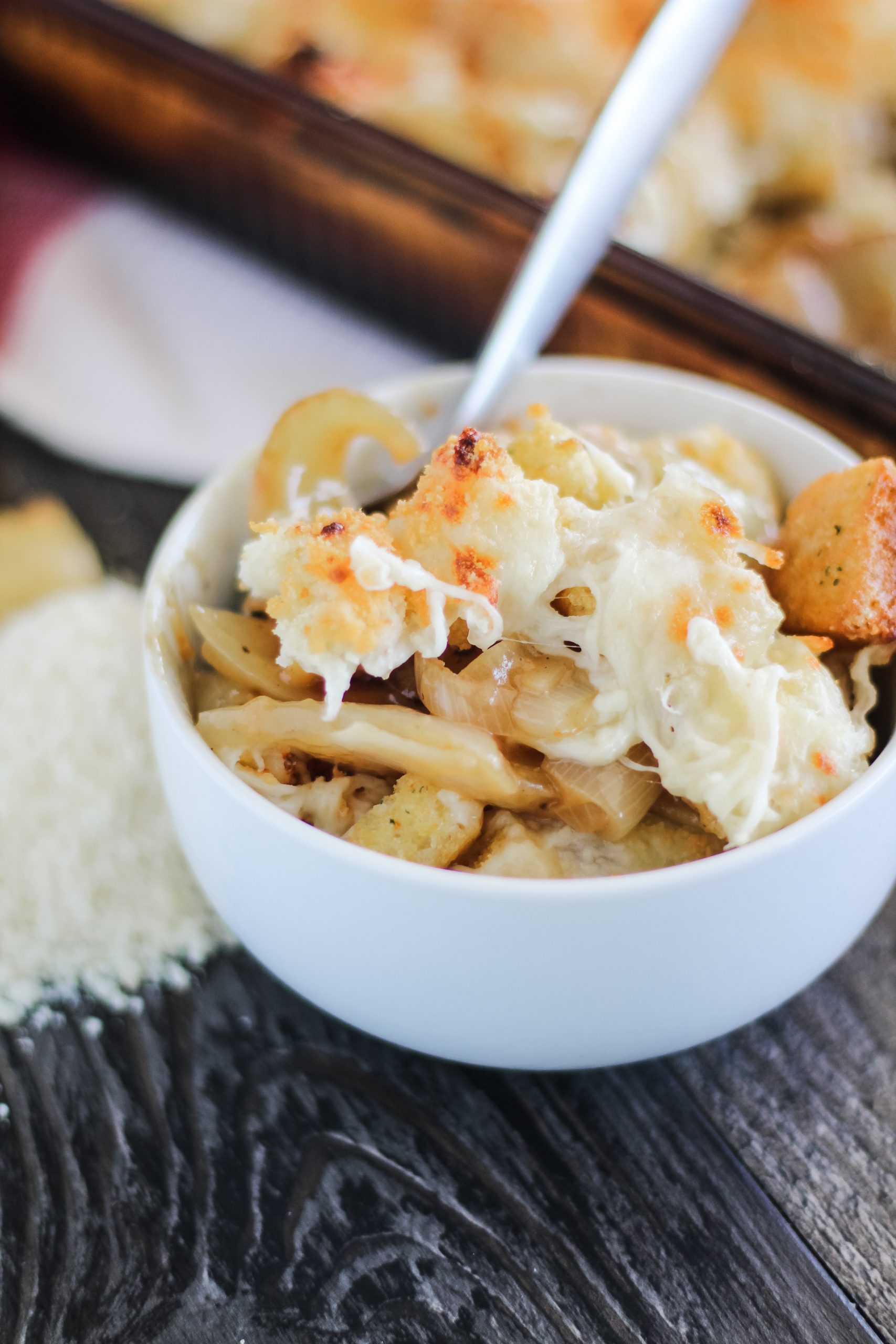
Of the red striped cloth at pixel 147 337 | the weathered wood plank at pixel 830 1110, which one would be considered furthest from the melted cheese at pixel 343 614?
the red striped cloth at pixel 147 337

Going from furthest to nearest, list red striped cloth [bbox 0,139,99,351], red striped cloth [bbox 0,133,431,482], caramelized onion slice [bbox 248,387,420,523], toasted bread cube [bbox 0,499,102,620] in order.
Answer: red striped cloth [bbox 0,139,99,351]
red striped cloth [bbox 0,133,431,482]
toasted bread cube [bbox 0,499,102,620]
caramelized onion slice [bbox 248,387,420,523]

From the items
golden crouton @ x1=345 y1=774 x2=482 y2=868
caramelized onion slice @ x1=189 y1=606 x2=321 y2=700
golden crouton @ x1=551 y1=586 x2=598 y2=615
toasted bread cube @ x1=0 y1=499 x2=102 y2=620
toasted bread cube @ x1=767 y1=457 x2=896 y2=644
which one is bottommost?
toasted bread cube @ x1=0 y1=499 x2=102 y2=620

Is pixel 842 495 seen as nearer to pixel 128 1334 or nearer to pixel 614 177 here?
pixel 614 177

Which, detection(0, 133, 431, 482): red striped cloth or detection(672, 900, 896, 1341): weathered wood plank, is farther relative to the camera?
detection(0, 133, 431, 482): red striped cloth

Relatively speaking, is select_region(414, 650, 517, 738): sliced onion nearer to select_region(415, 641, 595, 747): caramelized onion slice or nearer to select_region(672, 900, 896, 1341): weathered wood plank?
select_region(415, 641, 595, 747): caramelized onion slice

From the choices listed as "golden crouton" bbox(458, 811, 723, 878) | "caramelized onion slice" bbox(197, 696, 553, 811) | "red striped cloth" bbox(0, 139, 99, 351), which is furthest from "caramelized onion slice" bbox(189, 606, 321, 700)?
"red striped cloth" bbox(0, 139, 99, 351)

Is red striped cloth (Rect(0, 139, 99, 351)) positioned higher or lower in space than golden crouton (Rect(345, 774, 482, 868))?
lower

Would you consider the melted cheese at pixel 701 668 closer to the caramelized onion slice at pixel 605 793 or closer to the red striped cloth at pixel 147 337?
the caramelized onion slice at pixel 605 793

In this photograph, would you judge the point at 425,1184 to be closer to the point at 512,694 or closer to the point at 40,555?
the point at 512,694

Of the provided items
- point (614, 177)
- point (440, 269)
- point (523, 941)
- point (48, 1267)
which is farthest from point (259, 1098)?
point (440, 269)
